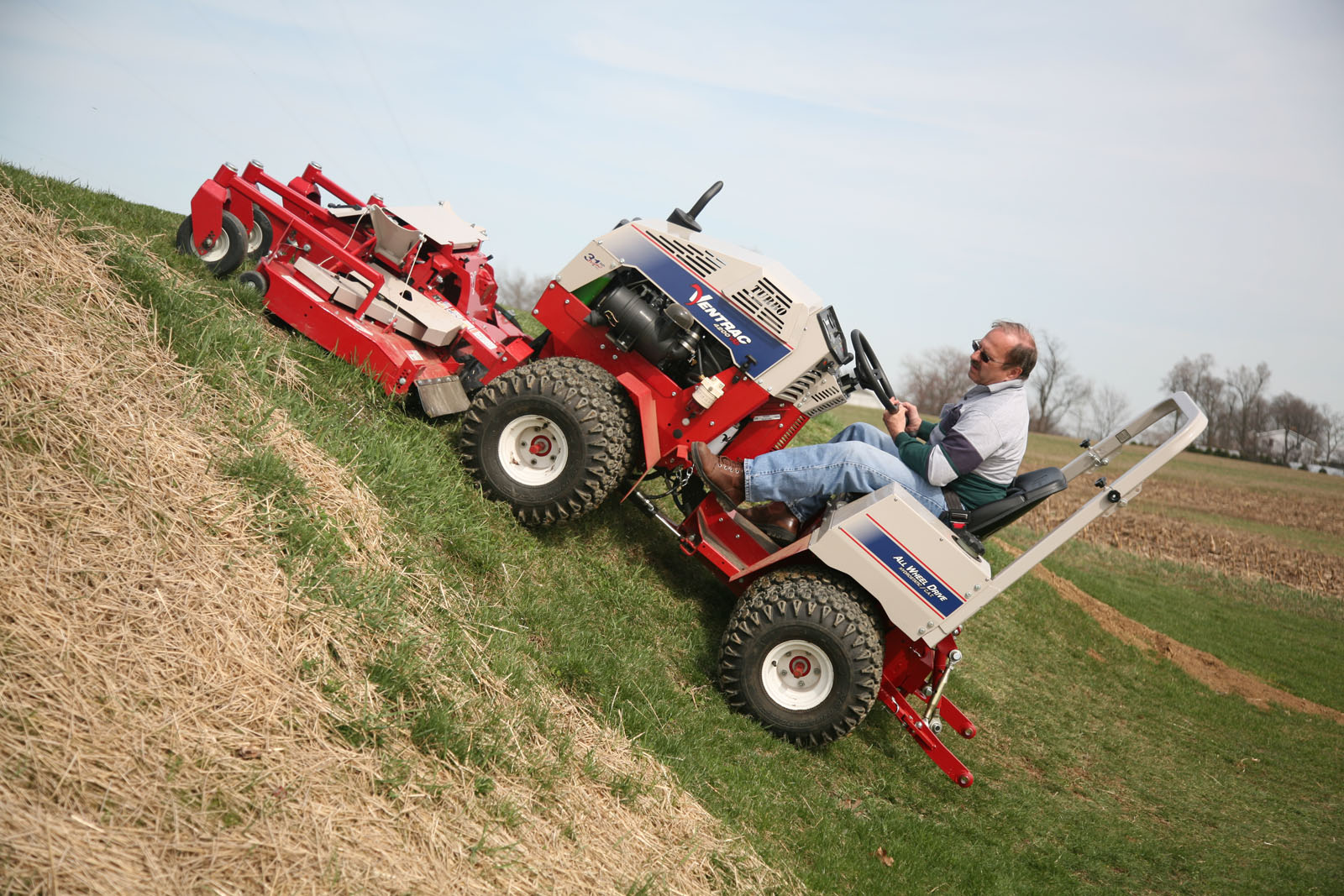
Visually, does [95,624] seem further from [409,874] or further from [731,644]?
[731,644]

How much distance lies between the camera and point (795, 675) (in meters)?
5.63

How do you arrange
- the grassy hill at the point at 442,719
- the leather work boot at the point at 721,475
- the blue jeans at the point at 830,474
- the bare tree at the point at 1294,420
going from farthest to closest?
the bare tree at the point at 1294,420, the leather work boot at the point at 721,475, the blue jeans at the point at 830,474, the grassy hill at the point at 442,719

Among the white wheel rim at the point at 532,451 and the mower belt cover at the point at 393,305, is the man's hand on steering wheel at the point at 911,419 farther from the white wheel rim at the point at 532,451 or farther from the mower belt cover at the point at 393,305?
the mower belt cover at the point at 393,305

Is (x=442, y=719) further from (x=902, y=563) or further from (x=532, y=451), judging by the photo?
(x=902, y=563)

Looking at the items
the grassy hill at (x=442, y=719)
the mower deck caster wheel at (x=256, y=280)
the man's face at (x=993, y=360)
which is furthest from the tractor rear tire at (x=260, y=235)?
the man's face at (x=993, y=360)

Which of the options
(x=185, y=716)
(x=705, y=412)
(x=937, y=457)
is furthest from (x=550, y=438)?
(x=185, y=716)

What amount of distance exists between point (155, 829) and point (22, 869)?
13.4 inches

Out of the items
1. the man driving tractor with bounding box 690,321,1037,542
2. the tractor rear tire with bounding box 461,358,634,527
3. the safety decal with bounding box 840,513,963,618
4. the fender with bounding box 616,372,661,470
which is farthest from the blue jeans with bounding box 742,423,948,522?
the tractor rear tire with bounding box 461,358,634,527

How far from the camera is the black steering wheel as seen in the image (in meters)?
5.78

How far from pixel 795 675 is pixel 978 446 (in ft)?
5.73

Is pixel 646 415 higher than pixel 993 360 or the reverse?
the reverse

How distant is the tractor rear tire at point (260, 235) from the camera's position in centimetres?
662

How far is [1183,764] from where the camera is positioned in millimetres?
8125

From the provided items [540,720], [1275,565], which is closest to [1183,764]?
[540,720]
